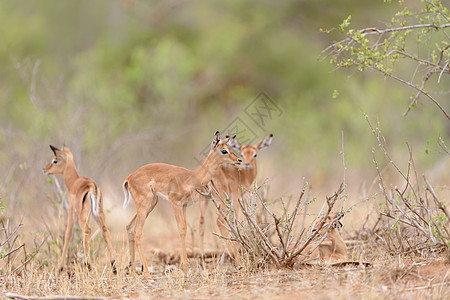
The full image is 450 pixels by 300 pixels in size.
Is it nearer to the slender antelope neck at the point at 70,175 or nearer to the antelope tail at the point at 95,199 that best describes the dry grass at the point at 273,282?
the antelope tail at the point at 95,199

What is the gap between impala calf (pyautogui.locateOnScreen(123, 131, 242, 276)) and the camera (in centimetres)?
703

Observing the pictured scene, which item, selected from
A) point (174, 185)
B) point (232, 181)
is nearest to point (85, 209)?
point (174, 185)

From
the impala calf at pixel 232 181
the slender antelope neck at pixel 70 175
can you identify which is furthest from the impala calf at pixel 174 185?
the slender antelope neck at pixel 70 175

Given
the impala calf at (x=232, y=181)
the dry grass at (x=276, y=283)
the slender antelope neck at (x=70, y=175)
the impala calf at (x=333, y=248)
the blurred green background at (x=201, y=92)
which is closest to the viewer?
the dry grass at (x=276, y=283)

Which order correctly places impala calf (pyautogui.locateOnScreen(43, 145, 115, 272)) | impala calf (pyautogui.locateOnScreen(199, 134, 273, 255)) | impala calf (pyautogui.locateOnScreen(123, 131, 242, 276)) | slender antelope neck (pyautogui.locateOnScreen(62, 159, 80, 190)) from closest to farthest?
impala calf (pyautogui.locateOnScreen(123, 131, 242, 276)) < impala calf (pyautogui.locateOnScreen(43, 145, 115, 272)) < impala calf (pyautogui.locateOnScreen(199, 134, 273, 255)) < slender antelope neck (pyautogui.locateOnScreen(62, 159, 80, 190))

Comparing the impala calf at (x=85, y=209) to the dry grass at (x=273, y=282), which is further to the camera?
the impala calf at (x=85, y=209)

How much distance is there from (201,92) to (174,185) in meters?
14.2

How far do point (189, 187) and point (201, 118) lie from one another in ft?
42.4

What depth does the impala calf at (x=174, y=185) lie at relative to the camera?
277 inches

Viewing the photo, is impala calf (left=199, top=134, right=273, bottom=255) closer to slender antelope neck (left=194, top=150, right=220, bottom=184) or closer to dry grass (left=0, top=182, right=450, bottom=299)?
slender antelope neck (left=194, top=150, right=220, bottom=184)

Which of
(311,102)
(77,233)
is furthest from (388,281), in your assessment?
(311,102)

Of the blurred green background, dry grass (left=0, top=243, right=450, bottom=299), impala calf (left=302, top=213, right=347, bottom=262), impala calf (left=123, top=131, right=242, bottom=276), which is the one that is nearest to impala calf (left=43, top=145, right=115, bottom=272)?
impala calf (left=123, top=131, right=242, bottom=276)

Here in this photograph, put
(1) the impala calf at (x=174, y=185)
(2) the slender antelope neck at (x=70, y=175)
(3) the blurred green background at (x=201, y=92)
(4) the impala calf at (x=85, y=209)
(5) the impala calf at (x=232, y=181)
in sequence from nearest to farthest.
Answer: (1) the impala calf at (x=174, y=185) → (4) the impala calf at (x=85, y=209) → (5) the impala calf at (x=232, y=181) → (2) the slender antelope neck at (x=70, y=175) → (3) the blurred green background at (x=201, y=92)

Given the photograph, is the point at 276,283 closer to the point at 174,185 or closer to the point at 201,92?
the point at 174,185
